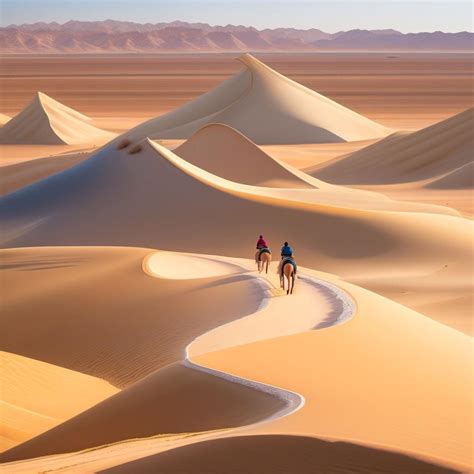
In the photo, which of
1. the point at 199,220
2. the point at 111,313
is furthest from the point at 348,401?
the point at 199,220

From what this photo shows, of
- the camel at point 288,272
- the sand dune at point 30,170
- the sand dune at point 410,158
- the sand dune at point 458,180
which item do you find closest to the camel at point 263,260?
the camel at point 288,272

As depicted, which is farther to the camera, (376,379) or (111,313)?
(111,313)

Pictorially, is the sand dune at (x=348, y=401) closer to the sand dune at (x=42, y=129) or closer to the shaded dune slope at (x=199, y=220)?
the shaded dune slope at (x=199, y=220)

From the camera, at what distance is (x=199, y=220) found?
2830 centimetres

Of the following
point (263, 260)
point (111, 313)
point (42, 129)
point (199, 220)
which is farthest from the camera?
point (42, 129)

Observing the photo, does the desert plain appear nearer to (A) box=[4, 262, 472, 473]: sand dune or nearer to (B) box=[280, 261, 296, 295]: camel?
(A) box=[4, 262, 472, 473]: sand dune

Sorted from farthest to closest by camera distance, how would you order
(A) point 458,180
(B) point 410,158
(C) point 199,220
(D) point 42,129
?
(D) point 42,129 → (B) point 410,158 → (A) point 458,180 → (C) point 199,220

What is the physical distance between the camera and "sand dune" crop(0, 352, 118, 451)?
479 inches

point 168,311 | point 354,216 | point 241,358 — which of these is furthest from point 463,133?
point 241,358

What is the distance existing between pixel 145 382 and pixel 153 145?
68.4 feet

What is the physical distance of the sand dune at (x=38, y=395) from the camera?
1216 cm

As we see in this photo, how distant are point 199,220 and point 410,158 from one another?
17.4 m

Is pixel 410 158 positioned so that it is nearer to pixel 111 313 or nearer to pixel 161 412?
pixel 111 313

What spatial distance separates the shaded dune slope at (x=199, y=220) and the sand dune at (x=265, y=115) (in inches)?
844
